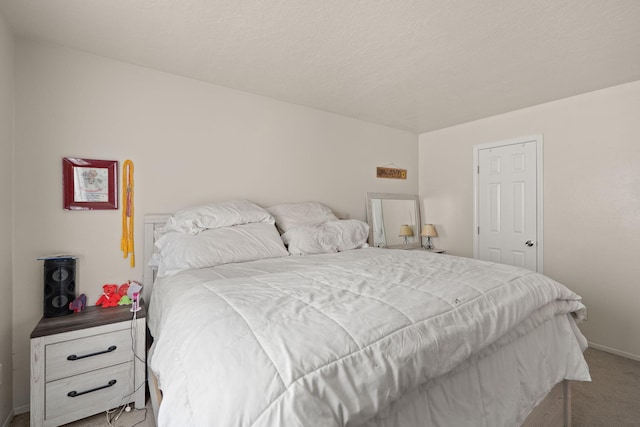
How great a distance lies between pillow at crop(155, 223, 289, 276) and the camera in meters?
2.00

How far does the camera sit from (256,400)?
67cm

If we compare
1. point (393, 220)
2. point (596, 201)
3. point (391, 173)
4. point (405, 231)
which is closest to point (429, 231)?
point (405, 231)

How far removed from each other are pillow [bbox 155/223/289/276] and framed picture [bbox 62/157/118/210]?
1.68 ft

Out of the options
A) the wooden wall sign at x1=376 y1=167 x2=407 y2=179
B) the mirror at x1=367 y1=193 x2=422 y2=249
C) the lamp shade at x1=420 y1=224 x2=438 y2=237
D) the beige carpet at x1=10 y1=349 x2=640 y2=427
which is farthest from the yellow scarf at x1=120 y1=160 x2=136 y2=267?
the lamp shade at x1=420 y1=224 x2=438 y2=237

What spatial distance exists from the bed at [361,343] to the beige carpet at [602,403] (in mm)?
399

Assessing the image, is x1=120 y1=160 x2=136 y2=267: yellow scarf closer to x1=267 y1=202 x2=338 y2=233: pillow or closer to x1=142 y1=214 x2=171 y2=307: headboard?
x1=142 y1=214 x2=171 y2=307: headboard

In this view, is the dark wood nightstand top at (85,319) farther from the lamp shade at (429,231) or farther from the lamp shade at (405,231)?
the lamp shade at (429,231)

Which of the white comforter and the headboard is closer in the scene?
the white comforter

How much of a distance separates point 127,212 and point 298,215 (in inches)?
55.9

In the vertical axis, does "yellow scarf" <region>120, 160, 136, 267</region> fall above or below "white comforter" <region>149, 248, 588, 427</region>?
above

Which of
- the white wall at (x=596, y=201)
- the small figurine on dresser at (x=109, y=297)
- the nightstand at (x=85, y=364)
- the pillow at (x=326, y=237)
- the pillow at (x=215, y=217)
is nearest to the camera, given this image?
the nightstand at (x=85, y=364)

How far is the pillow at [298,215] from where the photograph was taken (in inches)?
110

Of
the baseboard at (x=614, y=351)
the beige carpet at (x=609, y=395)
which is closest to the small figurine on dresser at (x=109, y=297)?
the beige carpet at (x=609, y=395)

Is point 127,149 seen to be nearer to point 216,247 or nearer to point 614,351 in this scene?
point 216,247
